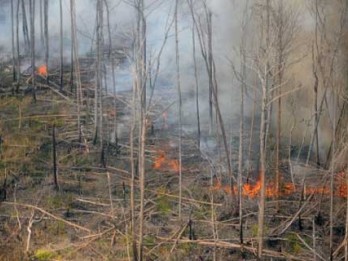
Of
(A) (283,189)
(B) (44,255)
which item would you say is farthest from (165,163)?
(B) (44,255)

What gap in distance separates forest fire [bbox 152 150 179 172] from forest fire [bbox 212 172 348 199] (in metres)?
2.10

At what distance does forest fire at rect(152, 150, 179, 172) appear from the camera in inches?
875

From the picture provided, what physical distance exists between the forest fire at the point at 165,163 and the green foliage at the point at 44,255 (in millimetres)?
6169

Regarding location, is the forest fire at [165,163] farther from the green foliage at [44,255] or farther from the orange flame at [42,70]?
the orange flame at [42,70]

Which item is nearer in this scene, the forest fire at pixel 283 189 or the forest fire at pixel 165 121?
the forest fire at pixel 283 189

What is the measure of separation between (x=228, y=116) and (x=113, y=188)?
728cm

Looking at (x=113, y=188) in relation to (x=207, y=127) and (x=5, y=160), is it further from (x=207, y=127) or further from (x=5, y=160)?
(x=207, y=127)

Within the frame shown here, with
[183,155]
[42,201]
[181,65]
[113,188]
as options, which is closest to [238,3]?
[181,65]

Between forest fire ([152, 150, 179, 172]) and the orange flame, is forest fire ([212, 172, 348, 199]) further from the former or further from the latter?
the orange flame

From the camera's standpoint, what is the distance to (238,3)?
26812mm

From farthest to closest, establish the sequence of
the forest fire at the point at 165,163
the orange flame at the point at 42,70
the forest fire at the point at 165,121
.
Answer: the orange flame at the point at 42,70, the forest fire at the point at 165,121, the forest fire at the point at 165,163

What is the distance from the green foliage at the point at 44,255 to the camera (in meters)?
16.9

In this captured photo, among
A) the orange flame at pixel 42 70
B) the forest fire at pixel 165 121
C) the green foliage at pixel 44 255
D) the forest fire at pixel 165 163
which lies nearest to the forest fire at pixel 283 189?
the forest fire at pixel 165 163

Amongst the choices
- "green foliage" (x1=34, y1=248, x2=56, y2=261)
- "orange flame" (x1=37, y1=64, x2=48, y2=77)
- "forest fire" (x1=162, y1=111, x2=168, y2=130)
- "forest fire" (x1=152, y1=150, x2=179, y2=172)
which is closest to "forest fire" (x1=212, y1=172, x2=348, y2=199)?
"forest fire" (x1=152, y1=150, x2=179, y2=172)
